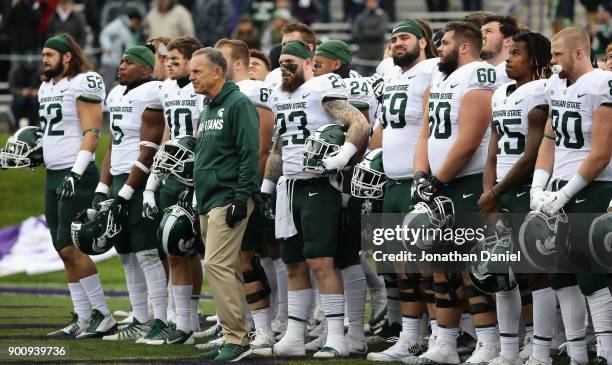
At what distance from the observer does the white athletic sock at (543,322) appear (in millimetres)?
7379

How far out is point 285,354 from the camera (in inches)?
333

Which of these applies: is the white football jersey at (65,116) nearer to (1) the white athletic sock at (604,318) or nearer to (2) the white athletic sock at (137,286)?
(2) the white athletic sock at (137,286)

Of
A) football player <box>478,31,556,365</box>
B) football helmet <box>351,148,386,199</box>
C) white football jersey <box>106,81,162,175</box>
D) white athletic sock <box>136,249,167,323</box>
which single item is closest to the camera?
football player <box>478,31,556,365</box>

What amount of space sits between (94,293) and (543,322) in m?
3.95

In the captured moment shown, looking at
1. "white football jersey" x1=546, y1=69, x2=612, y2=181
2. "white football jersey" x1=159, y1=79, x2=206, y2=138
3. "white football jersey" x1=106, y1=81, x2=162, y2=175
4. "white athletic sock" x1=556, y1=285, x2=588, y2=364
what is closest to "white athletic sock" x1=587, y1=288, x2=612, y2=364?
"white athletic sock" x1=556, y1=285, x2=588, y2=364

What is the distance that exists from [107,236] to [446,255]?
2832 mm

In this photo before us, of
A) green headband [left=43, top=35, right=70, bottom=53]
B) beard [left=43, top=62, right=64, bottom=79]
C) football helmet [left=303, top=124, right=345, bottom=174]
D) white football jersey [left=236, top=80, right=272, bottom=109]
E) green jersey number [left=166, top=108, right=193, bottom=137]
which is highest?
green headband [left=43, top=35, right=70, bottom=53]

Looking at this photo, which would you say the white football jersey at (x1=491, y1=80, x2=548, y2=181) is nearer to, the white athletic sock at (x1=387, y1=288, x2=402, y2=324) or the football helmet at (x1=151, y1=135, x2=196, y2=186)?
the white athletic sock at (x1=387, y1=288, x2=402, y2=324)

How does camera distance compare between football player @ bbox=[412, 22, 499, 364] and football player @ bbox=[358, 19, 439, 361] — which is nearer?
football player @ bbox=[412, 22, 499, 364]

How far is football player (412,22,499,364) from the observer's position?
777 centimetres

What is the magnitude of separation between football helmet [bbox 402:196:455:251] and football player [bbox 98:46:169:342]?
2.40m

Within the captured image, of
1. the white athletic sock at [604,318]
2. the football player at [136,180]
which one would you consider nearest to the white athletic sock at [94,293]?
the football player at [136,180]

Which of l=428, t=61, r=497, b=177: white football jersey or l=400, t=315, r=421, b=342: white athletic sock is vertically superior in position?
l=428, t=61, r=497, b=177: white football jersey

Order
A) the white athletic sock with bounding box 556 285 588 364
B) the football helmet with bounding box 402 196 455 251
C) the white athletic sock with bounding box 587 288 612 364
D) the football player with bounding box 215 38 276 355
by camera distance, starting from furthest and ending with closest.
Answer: the football player with bounding box 215 38 276 355
the football helmet with bounding box 402 196 455 251
the white athletic sock with bounding box 556 285 588 364
the white athletic sock with bounding box 587 288 612 364
